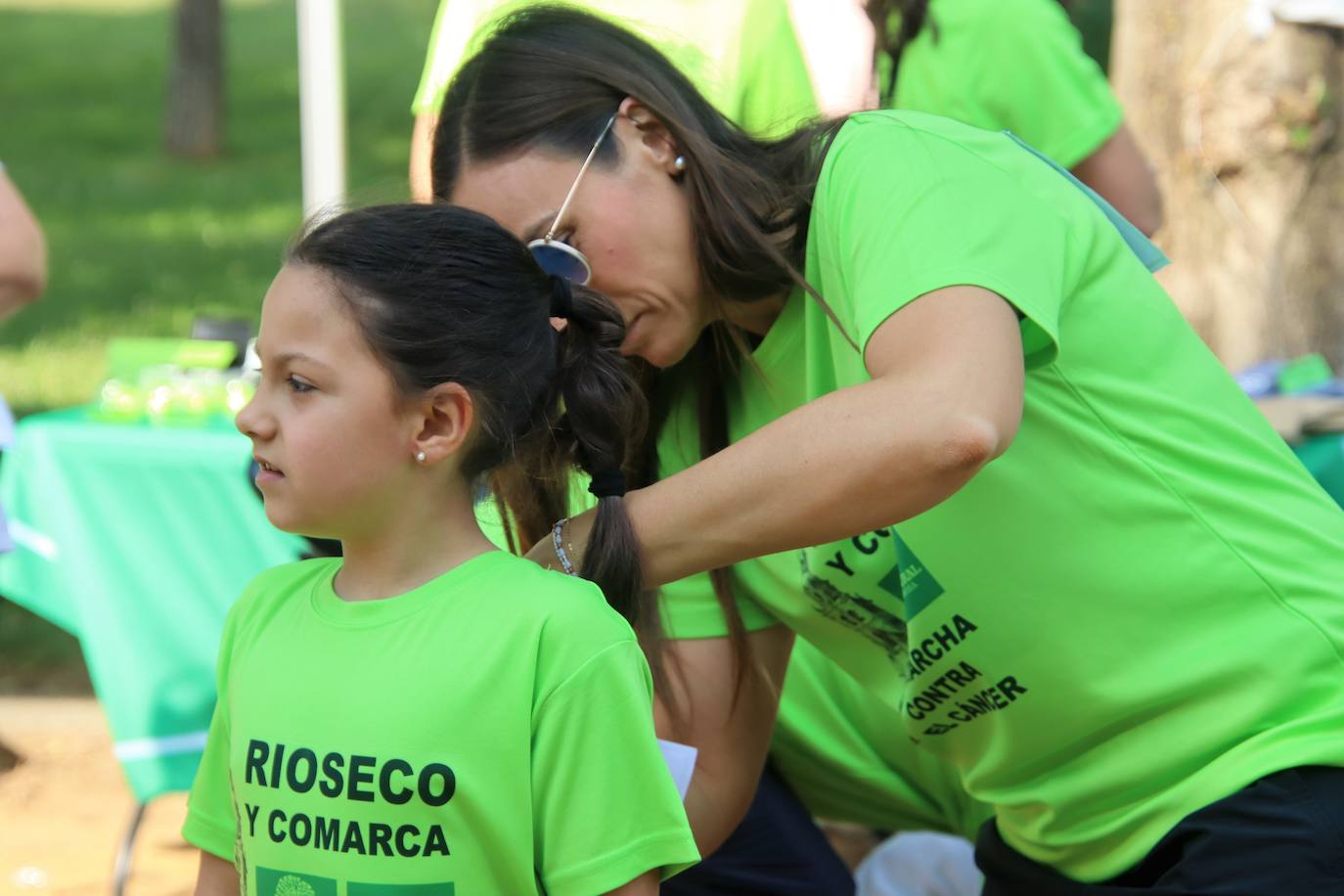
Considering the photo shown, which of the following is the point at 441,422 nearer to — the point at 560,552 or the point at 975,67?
the point at 560,552

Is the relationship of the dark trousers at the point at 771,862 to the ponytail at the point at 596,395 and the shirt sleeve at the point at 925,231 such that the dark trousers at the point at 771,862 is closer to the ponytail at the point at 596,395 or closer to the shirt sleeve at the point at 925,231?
the ponytail at the point at 596,395

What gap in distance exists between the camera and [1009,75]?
9.69 feet

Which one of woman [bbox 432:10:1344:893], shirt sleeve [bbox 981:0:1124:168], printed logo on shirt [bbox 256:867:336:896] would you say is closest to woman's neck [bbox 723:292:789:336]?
woman [bbox 432:10:1344:893]

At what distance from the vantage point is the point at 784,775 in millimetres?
2773

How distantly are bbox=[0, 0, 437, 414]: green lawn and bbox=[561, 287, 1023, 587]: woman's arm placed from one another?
6637 millimetres

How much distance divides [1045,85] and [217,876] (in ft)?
6.72

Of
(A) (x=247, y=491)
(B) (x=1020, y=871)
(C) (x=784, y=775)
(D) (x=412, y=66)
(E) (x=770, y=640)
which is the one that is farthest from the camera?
(D) (x=412, y=66)

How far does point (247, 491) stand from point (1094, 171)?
178cm

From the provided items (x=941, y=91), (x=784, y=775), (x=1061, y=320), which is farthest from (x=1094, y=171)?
(x=1061, y=320)

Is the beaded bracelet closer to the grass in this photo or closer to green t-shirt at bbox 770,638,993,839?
the grass

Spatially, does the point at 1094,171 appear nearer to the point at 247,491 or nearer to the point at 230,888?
the point at 247,491

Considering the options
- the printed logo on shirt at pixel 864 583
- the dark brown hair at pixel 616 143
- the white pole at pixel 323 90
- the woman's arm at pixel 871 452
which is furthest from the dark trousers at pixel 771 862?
the white pole at pixel 323 90

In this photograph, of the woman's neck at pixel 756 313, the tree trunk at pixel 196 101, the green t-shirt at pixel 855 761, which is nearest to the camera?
the woman's neck at pixel 756 313

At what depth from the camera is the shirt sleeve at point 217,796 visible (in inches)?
64.2
